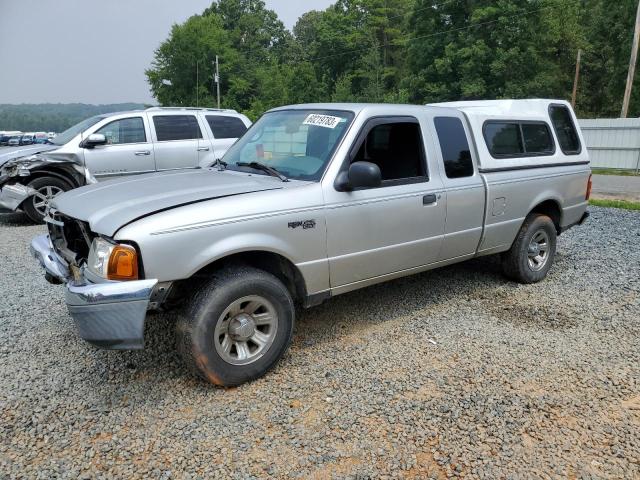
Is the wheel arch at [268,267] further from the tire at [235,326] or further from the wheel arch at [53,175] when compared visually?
the wheel arch at [53,175]

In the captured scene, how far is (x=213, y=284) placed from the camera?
316 cm

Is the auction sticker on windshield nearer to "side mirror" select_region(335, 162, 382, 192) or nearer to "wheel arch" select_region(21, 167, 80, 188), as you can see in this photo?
"side mirror" select_region(335, 162, 382, 192)

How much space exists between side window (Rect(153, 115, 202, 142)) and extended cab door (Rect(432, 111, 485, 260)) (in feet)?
19.9

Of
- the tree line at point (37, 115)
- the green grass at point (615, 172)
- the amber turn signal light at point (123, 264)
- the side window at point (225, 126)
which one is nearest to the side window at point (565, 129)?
the amber turn signal light at point (123, 264)

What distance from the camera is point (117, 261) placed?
285 centimetres

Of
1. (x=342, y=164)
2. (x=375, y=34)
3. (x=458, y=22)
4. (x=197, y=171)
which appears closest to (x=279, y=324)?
(x=342, y=164)

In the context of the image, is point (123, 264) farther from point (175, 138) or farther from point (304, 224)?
point (175, 138)

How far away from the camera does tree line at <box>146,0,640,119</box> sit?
122ft

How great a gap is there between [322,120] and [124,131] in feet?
19.9

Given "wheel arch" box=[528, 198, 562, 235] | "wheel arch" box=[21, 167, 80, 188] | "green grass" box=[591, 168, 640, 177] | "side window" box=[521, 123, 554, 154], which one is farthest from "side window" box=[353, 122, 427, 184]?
"green grass" box=[591, 168, 640, 177]

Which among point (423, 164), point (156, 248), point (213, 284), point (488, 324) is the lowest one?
point (488, 324)

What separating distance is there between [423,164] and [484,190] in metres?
0.80

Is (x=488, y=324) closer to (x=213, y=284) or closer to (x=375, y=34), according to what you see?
(x=213, y=284)

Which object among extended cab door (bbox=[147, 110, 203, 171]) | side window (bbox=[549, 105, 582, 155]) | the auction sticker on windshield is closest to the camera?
the auction sticker on windshield
